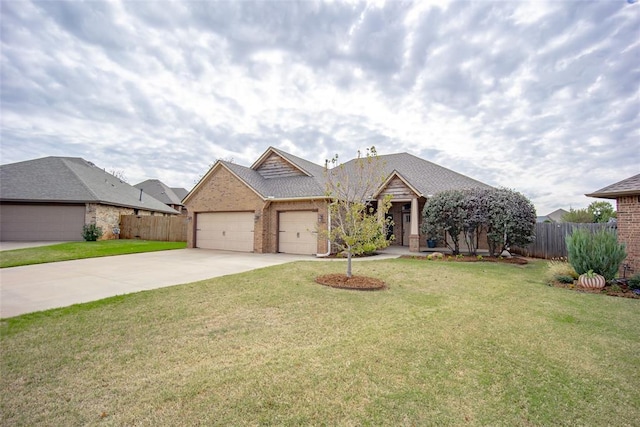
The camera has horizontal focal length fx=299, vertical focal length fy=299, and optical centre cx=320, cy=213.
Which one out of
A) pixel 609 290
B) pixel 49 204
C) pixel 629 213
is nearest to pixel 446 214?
pixel 629 213

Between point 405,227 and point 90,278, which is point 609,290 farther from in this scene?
point 90,278

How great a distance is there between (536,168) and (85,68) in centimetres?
2340

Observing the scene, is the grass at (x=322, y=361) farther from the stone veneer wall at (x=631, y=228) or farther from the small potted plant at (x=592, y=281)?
the stone veneer wall at (x=631, y=228)

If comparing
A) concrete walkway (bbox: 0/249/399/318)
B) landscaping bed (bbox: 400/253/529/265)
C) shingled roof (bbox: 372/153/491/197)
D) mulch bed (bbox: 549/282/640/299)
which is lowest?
mulch bed (bbox: 549/282/640/299)

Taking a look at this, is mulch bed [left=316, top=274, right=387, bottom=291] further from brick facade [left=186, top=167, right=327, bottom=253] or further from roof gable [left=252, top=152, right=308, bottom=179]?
Result: roof gable [left=252, top=152, right=308, bottom=179]

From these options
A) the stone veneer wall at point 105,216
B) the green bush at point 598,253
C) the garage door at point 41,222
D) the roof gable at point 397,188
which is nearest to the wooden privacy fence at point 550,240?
the green bush at point 598,253

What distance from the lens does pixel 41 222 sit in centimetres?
2111

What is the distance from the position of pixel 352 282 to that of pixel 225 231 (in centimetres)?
1160

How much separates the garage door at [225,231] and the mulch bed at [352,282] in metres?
9.00

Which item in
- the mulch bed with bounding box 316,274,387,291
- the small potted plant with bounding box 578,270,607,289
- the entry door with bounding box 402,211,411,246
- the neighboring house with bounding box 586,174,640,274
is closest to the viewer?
the mulch bed with bounding box 316,274,387,291

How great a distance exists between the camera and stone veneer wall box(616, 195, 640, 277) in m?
9.98

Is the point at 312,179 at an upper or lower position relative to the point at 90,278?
upper

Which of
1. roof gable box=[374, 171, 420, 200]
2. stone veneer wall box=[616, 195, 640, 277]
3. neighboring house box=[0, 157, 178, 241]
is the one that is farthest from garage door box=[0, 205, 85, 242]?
stone veneer wall box=[616, 195, 640, 277]

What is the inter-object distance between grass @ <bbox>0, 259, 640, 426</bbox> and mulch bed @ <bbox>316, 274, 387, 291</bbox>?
0.70 m
